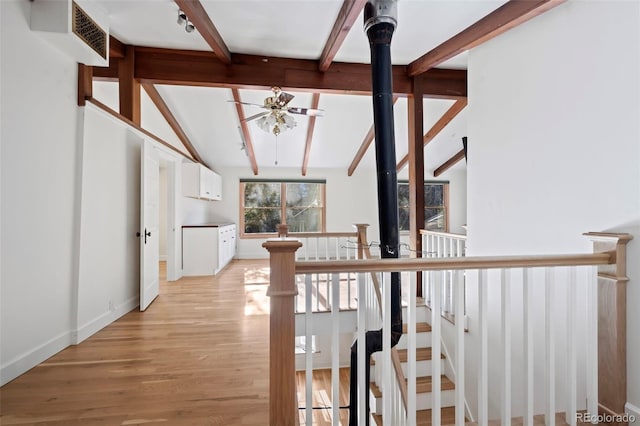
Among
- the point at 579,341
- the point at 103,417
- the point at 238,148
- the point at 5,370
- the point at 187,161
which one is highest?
the point at 238,148

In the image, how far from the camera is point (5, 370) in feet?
6.15

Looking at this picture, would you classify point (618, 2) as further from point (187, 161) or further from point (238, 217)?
point (238, 217)

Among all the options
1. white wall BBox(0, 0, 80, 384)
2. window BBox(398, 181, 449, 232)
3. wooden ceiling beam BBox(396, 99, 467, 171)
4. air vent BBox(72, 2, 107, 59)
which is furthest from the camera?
window BBox(398, 181, 449, 232)

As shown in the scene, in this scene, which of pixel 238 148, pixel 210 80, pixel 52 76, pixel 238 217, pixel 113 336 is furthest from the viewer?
pixel 238 217

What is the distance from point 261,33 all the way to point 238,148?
12.1ft

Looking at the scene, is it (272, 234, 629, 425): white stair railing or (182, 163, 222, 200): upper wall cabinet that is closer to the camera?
(272, 234, 629, 425): white stair railing

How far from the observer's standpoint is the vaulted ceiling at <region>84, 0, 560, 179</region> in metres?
2.46

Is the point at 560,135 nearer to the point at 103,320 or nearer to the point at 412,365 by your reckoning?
the point at 412,365

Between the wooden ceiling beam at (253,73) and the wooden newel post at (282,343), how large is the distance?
2730mm

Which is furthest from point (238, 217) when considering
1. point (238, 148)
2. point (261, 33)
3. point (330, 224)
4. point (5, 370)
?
point (5, 370)

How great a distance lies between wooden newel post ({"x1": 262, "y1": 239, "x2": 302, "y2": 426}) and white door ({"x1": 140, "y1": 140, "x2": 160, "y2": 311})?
8.81ft

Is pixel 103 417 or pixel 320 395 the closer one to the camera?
pixel 103 417

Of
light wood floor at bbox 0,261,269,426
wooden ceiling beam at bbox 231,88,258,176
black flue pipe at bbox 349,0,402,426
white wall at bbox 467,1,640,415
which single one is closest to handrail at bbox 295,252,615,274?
white wall at bbox 467,1,640,415

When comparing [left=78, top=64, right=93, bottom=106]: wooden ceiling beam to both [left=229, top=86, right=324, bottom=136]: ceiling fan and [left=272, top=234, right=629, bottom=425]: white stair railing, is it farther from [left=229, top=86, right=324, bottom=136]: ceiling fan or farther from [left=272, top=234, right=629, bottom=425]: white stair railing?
[left=272, top=234, right=629, bottom=425]: white stair railing
